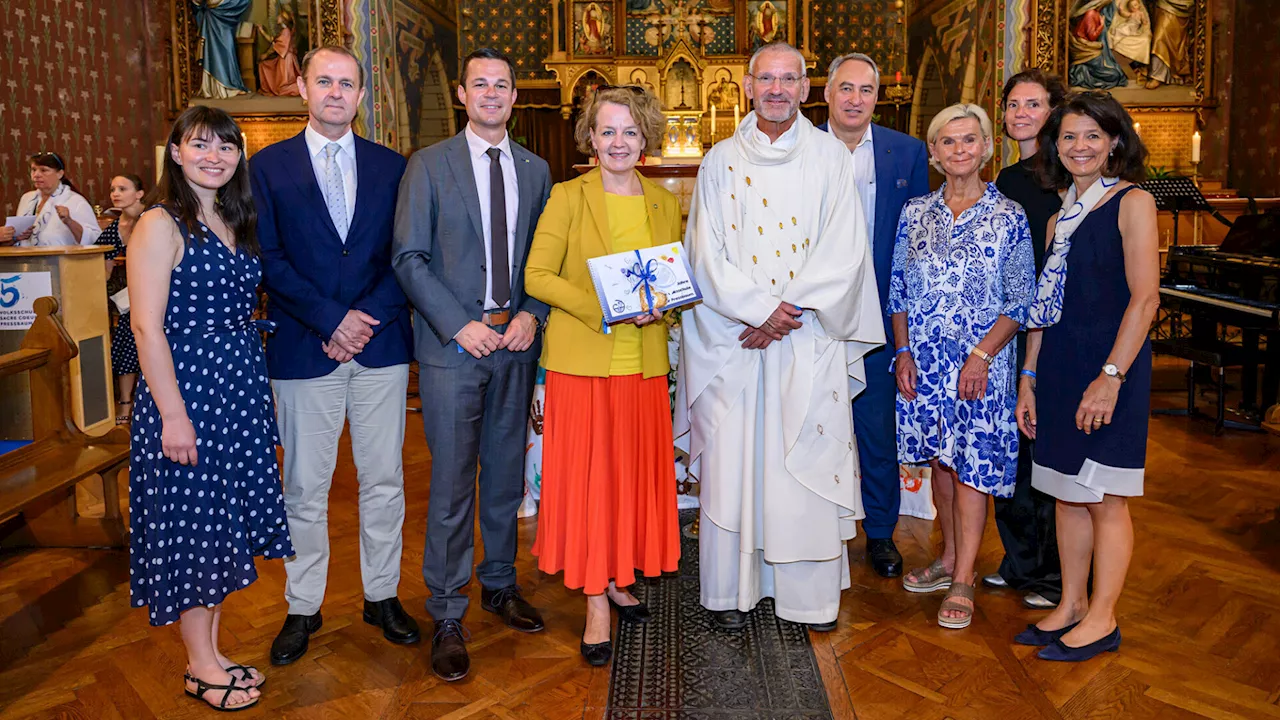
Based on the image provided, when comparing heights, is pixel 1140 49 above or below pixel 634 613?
above

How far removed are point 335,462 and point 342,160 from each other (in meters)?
0.94

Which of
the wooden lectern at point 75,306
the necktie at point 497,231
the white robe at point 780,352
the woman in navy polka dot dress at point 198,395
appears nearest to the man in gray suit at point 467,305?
the necktie at point 497,231

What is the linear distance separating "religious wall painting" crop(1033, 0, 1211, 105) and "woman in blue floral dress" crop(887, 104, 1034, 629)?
854 cm

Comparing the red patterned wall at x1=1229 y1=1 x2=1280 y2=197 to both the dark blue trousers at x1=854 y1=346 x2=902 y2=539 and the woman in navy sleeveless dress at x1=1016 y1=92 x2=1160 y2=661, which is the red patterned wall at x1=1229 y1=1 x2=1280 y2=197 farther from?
the woman in navy sleeveless dress at x1=1016 y1=92 x2=1160 y2=661

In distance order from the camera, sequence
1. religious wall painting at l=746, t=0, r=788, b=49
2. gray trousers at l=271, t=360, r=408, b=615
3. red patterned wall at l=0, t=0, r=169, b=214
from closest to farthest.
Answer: gray trousers at l=271, t=360, r=408, b=615 < red patterned wall at l=0, t=0, r=169, b=214 < religious wall painting at l=746, t=0, r=788, b=49

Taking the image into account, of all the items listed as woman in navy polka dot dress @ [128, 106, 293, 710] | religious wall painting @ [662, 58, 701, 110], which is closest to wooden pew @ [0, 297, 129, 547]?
woman in navy polka dot dress @ [128, 106, 293, 710]

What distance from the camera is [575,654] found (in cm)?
→ 301

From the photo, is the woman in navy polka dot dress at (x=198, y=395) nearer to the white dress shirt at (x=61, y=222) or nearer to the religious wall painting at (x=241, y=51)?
the white dress shirt at (x=61, y=222)

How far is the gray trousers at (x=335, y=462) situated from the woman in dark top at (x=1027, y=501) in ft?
7.06

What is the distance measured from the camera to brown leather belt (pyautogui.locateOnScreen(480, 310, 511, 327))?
9.50ft

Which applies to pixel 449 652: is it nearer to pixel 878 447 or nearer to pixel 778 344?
pixel 778 344

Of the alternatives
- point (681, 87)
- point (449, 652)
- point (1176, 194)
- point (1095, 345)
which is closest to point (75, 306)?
point (449, 652)

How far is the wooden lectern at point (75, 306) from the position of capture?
15.0 ft

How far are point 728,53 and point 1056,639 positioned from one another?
34.3 ft
